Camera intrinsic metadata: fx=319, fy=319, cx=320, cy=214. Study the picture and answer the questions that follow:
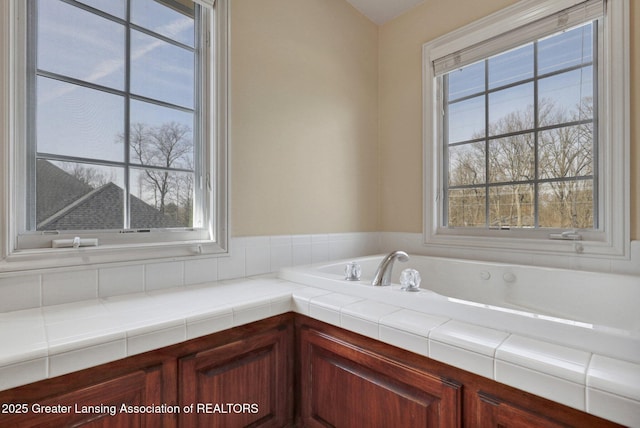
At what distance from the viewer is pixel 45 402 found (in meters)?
0.79

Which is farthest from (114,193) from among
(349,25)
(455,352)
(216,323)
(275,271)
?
(349,25)

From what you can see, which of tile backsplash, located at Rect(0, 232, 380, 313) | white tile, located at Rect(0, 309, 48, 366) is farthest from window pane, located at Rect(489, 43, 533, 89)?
white tile, located at Rect(0, 309, 48, 366)

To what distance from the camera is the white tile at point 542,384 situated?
67 centimetres

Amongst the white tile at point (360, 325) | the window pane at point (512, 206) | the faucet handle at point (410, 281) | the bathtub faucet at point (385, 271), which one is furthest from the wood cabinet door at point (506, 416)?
the window pane at point (512, 206)

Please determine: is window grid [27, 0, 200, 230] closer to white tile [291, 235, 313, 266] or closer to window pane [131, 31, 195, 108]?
window pane [131, 31, 195, 108]

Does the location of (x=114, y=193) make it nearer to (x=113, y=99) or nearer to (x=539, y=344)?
(x=113, y=99)

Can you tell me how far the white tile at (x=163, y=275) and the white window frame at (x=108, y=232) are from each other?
0.04 m

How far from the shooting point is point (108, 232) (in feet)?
4.40

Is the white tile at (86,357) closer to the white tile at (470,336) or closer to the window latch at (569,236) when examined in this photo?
the white tile at (470,336)

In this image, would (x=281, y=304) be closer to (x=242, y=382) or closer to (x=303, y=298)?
(x=303, y=298)

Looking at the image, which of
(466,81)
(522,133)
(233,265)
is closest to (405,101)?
(466,81)

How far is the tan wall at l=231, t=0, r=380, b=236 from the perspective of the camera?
1.76 metres

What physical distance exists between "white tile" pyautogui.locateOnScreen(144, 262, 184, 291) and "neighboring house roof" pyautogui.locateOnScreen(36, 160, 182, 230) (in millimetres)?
197

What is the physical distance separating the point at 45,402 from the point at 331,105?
2.07m
